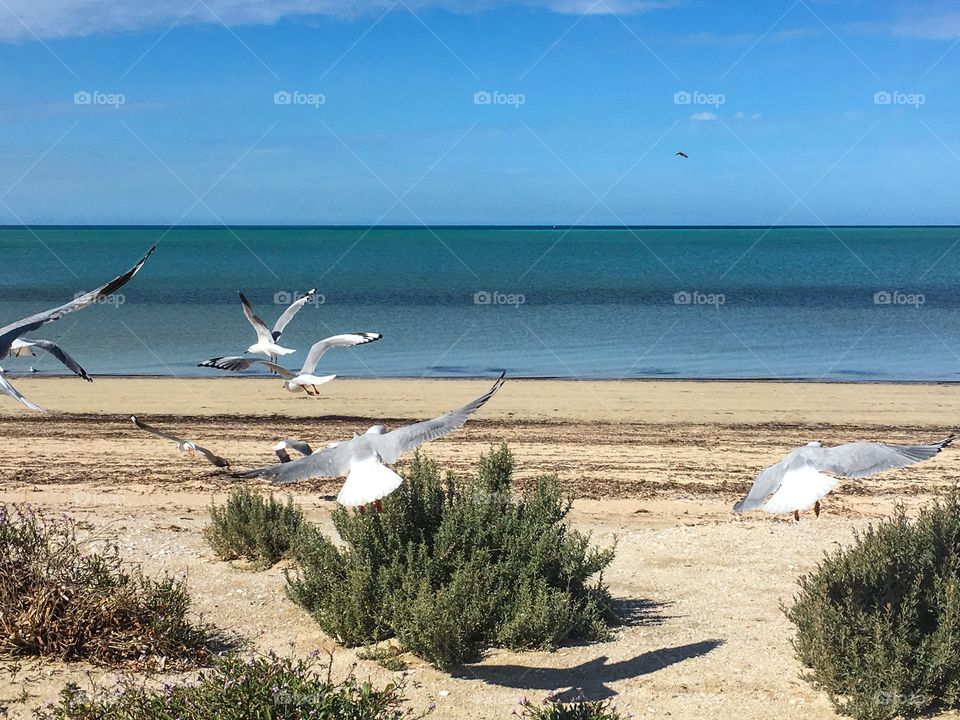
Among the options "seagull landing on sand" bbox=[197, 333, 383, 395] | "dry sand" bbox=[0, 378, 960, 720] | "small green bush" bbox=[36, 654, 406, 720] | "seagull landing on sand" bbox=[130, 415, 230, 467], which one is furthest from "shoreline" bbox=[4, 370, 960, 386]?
"small green bush" bbox=[36, 654, 406, 720]

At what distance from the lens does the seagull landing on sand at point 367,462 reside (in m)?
6.24

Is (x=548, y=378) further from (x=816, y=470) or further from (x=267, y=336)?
(x=816, y=470)

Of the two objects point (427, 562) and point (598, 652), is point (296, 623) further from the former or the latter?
point (598, 652)

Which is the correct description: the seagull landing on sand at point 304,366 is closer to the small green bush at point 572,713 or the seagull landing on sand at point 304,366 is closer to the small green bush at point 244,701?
the small green bush at point 244,701

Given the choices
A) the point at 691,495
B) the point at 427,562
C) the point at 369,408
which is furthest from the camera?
the point at 369,408

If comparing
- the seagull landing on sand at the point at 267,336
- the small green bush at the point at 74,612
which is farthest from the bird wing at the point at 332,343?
the small green bush at the point at 74,612

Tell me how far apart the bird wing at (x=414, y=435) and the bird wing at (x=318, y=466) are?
0.19 m

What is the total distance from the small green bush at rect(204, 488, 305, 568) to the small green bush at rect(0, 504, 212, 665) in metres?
2.11

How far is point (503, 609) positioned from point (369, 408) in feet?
43.2

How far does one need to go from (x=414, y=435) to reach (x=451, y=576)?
949 millimetres

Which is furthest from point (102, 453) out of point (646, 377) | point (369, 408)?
point (646, 377)

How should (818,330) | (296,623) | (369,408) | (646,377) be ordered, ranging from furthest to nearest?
(818,330) → (646,377) → (369,408) → (296,623)

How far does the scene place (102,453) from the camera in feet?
47.9

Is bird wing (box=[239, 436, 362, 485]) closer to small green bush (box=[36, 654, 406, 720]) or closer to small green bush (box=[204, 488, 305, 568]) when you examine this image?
small green bush (box=[36, 654, 406, 720])
